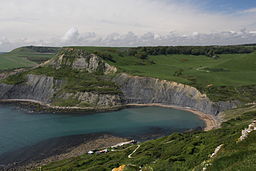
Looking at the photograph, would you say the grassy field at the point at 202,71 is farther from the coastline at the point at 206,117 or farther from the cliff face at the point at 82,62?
the coastline at the point at 206,117

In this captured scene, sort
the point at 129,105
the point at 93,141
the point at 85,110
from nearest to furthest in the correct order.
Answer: the point at 93,141 → the point at 85,110 → the point at 129,105

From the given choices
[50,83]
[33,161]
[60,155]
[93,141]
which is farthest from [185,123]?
[50,83]

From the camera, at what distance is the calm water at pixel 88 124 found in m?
82.8

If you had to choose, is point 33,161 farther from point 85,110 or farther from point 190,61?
point 190,61

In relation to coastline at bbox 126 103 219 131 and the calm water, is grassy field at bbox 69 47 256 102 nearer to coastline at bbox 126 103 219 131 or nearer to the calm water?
coastline at bbox 126 103 219 131

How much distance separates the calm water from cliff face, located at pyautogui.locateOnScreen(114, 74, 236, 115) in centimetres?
860

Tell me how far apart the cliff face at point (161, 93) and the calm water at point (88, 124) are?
8595 millimetres

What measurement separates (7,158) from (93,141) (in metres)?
25.1

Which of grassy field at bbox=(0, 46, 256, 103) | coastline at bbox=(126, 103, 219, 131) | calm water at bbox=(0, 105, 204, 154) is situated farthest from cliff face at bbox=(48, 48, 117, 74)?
calm water at bbox=(0, 105, 204, 154)

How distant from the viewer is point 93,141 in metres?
77.1

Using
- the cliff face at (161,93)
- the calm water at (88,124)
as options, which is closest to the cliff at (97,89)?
the cliff face at (161,93)

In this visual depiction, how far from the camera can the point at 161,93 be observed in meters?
127

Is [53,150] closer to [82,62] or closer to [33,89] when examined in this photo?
[33,89]

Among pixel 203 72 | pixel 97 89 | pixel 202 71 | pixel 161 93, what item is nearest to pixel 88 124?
pixel 97 89
